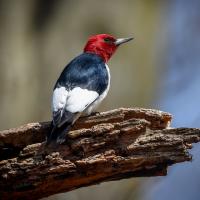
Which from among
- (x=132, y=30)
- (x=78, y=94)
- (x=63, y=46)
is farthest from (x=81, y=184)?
(x=132, y=30)

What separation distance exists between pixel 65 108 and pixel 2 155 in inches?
20.4

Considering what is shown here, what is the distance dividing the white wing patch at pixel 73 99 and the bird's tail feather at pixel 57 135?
191 millimetres

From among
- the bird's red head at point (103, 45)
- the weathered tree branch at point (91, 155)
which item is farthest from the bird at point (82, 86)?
the weathered tree branch at point (91, 155)

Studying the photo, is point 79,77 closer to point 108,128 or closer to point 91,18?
point 91,18

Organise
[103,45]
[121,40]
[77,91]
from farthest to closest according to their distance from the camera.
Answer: [103,45] → [121,40] → [77,91]

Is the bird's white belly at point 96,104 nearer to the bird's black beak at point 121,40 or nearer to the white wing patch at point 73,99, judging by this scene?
the white wing patch at point 73,99

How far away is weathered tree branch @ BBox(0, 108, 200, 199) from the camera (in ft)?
12.9

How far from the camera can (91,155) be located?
157 inches

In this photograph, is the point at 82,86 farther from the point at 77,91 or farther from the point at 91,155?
the point at 91,155

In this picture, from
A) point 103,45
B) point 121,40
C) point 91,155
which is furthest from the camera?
point 103,45

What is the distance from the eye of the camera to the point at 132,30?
548cm

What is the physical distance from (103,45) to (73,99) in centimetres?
129

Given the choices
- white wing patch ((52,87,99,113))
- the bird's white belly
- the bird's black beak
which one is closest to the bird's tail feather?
white wing patch ((52,87,99,113))

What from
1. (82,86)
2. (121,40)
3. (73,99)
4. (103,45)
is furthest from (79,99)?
(103,45)
